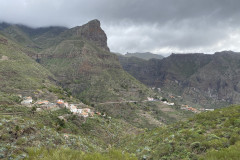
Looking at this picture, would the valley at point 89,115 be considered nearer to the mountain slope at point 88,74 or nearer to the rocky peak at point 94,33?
the mountain slope at point 88,74

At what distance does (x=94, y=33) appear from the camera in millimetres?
172375

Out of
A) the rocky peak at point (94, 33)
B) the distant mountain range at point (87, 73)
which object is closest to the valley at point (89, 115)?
the distant mountain range at point (87, 73)

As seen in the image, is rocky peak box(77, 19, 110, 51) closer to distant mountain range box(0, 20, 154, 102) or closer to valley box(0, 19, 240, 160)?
valley box(0, 19, 240, 160)

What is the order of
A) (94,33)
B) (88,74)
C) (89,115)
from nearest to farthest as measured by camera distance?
(89,115) → (88,74) → (94,33)

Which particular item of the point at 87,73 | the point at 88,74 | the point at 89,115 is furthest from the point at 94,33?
the point at 89,115

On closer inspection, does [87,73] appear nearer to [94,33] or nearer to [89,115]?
[89,115]

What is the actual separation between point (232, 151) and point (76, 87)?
103m

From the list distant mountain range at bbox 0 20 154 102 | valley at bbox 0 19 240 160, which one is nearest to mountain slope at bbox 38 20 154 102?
distant mountain range at bbox 0 20 154 102

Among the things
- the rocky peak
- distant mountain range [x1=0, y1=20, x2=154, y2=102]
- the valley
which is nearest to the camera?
the valley

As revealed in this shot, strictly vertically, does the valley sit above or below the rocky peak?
below

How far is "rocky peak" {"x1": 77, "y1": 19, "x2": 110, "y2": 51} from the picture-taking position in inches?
6580

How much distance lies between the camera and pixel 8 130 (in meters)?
9.95

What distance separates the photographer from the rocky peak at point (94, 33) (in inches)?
6580

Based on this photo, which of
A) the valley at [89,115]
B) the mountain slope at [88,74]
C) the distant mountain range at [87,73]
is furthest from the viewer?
the distant mountain range at [87,73]
